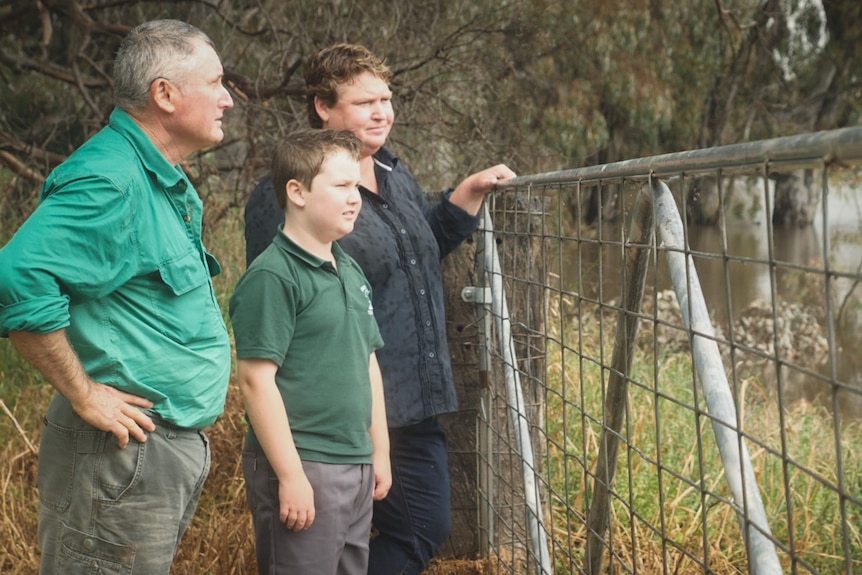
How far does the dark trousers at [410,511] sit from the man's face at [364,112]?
2.66 feet

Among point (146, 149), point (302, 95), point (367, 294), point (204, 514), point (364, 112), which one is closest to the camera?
point (146, 149)

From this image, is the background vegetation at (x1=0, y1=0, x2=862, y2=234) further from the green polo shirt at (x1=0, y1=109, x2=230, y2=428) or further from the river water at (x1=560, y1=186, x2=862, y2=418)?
the green polo shirt at (x1=0, y1=109, x2=230, y2=428)

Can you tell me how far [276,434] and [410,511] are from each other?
732 mm

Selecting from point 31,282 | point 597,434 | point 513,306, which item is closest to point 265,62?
point 597,434

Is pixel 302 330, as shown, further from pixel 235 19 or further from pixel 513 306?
pixel 235 19

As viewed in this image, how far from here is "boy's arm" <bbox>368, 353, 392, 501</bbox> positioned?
2.58 metres

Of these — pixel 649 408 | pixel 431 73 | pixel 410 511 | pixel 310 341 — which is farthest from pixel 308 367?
pixel 431 73

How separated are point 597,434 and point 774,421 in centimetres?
173

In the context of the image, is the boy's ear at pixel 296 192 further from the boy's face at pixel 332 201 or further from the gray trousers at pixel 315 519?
the gray trousers at pixel 315 519

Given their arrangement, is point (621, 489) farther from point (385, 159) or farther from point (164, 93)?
point (164, 93)

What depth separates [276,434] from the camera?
2248mm

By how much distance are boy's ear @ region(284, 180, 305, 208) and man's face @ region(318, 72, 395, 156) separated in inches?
16.9

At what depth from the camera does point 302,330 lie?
2354mm

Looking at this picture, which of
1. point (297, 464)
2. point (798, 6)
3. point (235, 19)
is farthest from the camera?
point (798, 6)
